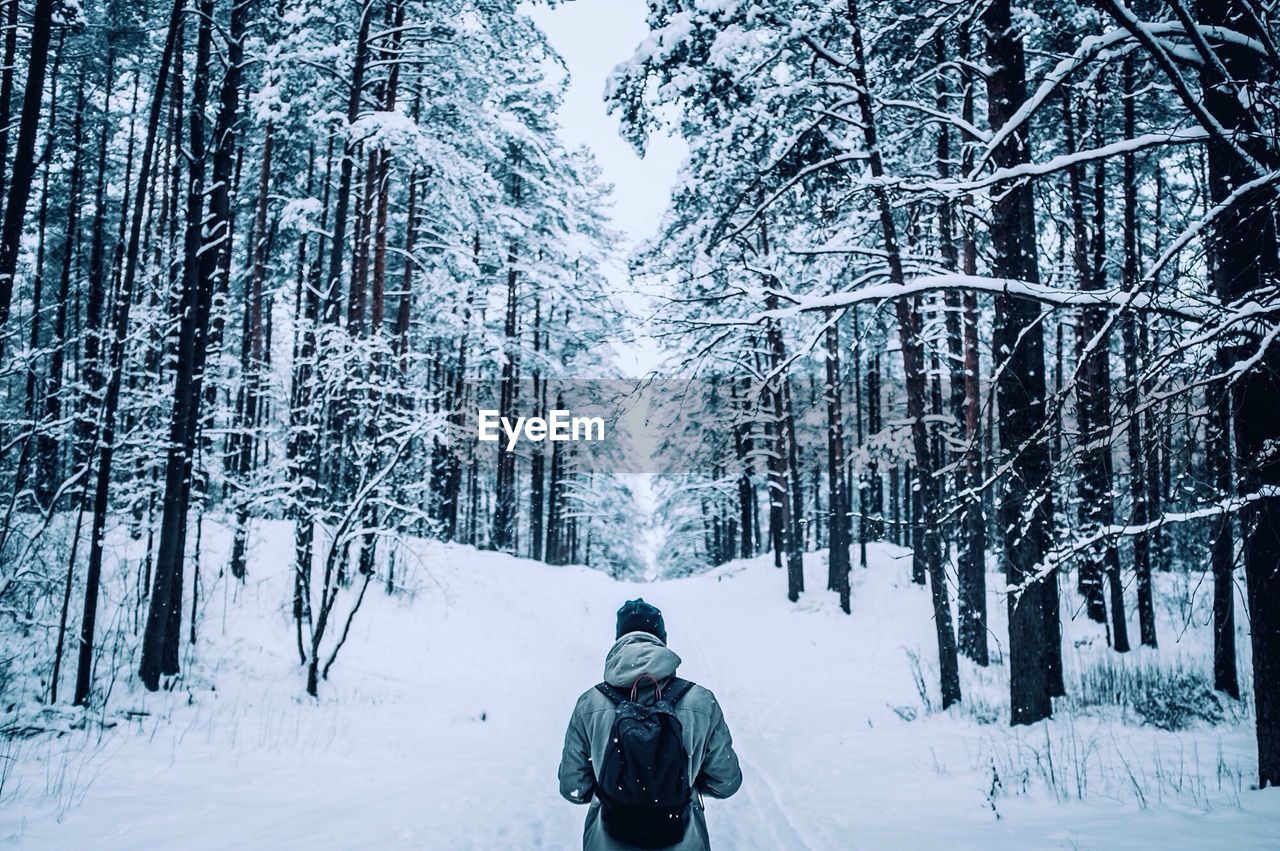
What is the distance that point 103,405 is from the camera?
8531mm

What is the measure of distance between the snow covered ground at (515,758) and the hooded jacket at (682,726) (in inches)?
103

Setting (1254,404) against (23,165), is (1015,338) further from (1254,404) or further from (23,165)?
(23,165)

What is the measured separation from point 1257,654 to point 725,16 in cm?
742

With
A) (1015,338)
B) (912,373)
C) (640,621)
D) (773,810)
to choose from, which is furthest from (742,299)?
(640,621)

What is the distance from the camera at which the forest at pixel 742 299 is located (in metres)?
4.58

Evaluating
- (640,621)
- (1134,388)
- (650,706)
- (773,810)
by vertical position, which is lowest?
(773,810)

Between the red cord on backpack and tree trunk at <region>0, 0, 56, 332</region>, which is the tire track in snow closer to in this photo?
the red cord on backpack

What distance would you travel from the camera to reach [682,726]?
2975 millimetres

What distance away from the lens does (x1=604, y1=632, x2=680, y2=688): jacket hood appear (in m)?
2.99

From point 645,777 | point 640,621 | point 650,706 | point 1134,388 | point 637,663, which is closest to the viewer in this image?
point 645,777

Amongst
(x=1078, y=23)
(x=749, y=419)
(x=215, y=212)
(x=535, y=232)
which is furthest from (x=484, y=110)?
(x=749, y=419)

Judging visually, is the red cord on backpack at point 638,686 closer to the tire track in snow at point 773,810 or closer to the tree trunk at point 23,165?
the tire track in snow at point 773,810

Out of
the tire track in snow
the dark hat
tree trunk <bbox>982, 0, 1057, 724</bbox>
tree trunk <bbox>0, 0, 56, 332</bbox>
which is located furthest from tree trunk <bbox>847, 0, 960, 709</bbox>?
tree trunk <bbox>0, 0, 56, 332</bbox>

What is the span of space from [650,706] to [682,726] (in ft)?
0.61
